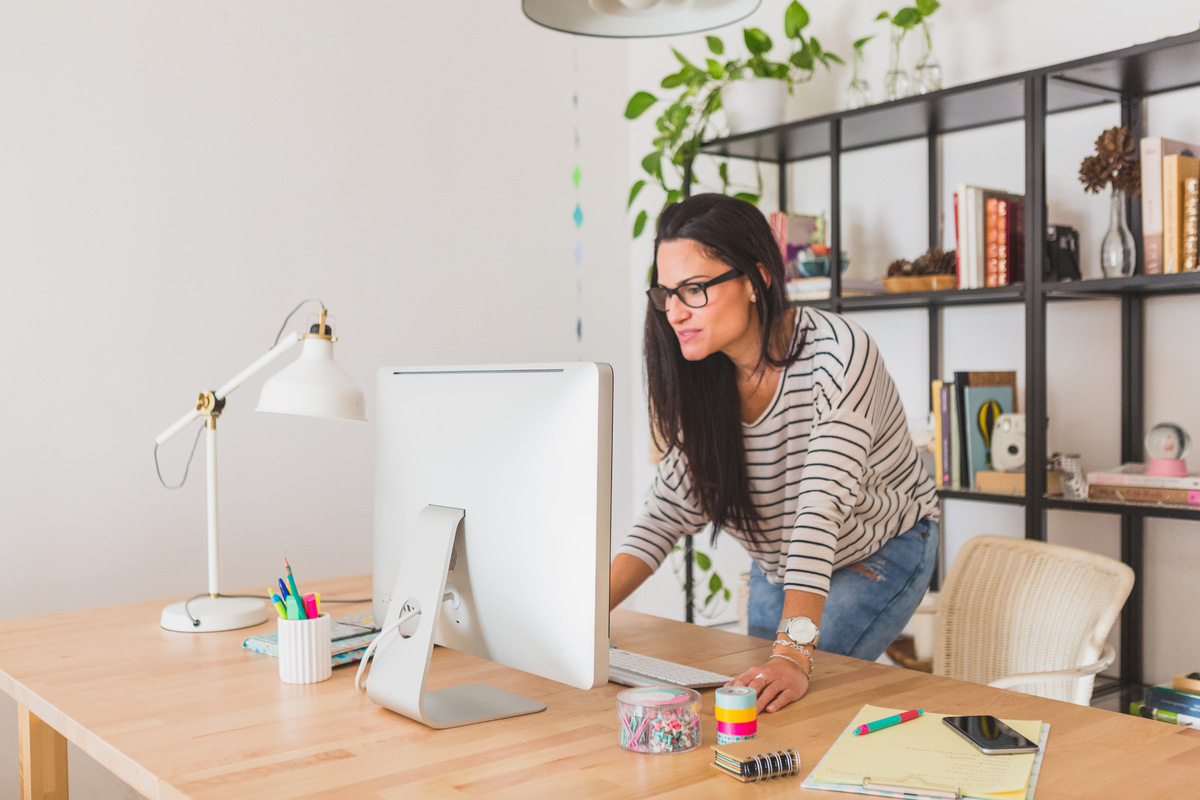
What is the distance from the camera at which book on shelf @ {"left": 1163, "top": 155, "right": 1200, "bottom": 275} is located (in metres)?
2.15

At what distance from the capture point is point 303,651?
4.49 ft

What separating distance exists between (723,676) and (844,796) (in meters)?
0.42

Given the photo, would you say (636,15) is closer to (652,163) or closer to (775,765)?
(775,765)

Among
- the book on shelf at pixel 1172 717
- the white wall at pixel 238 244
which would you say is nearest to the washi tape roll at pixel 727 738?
the book on shelf at pixel 1172 717

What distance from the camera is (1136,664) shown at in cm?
245

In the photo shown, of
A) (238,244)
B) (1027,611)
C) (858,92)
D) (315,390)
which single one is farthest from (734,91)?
(315,390)

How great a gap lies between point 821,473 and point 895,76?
165 cm

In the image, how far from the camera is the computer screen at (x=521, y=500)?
→ 1.09 m

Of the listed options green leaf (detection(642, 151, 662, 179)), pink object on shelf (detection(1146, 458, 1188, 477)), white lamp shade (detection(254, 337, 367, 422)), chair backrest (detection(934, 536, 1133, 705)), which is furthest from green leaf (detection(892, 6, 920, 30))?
white lamp shade (detection(254, 337, 367, 422))

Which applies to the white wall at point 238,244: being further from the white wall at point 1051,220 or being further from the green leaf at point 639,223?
the white wall at point 1051,220

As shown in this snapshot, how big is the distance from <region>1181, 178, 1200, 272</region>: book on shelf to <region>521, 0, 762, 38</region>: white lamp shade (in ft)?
3.73

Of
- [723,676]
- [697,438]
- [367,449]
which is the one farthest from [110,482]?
[723,676]

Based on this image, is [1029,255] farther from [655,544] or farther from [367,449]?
[367,449]

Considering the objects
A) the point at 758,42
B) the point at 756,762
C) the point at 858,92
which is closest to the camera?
the point at 756,762
